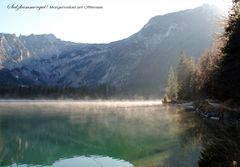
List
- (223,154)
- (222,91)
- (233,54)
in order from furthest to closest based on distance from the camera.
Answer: (222,91) → (233,54) → (223,154)

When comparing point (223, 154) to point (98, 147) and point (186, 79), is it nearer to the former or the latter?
point (98, 147)

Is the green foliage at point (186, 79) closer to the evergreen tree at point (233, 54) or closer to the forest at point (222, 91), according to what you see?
the forest at point (222, 91)

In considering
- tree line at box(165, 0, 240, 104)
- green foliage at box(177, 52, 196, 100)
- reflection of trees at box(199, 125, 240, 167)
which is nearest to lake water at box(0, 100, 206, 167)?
reflection of trees at box(199, 125, 240, 167)

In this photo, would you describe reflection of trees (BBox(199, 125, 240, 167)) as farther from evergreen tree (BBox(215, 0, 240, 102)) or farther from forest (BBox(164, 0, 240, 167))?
evergreen tree (BBox(215, 0, 240, 102))

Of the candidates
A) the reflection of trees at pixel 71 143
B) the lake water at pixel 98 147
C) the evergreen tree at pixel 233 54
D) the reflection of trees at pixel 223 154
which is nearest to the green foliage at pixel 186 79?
the evergreen tree at pixel 233 54

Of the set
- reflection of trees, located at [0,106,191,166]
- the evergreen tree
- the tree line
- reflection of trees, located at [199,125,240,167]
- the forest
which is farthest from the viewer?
the tree line

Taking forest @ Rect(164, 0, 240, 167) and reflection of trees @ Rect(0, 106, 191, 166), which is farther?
reflection of trees @ Rect(0, 106, 191, 166)

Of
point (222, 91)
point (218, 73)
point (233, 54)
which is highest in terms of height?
point (233, 54)

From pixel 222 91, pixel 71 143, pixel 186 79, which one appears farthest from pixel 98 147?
pixel 186 79

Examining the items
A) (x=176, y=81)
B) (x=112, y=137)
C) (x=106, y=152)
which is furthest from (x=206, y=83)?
(x=106, y=152)

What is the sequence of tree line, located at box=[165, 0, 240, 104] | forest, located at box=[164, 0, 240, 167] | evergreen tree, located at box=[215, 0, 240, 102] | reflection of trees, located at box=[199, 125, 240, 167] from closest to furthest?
1. reflection of trees, located at box=[199, 125, 240, 167]
2. forest, located at box=[164, 0, 240, 167]
3. evergreen tree, located at box=[215, 0, 240, 102]
4. tree line, located at box=[165, 0, 240, 104]

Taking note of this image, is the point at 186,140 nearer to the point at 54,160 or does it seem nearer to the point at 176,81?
the point at 54,160

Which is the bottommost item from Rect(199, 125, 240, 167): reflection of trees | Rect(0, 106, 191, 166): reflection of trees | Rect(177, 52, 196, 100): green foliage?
Rect(0, 106, 191, 166): reflection of trees

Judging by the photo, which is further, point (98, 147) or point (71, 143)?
point (71, 143)
